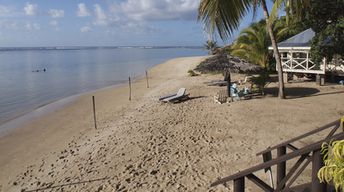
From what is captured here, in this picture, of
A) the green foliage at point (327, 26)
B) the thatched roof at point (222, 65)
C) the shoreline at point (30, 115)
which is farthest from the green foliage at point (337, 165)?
the shoreline at point (30, 115)

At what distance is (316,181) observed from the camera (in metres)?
2.77

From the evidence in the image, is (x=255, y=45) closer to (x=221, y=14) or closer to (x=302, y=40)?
(x=302, y=40)

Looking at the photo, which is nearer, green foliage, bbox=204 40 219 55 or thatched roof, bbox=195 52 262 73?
green foliage, bbox=204 40 219 55

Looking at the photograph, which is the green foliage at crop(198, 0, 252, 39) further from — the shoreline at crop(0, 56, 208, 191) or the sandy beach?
the shoreline at crop(0, 56, 208, 191)

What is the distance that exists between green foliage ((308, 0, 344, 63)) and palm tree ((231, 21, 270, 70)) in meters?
10.7

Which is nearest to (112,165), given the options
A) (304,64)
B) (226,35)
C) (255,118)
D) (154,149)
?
(154,149)

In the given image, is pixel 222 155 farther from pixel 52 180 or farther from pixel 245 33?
pixel 245 33

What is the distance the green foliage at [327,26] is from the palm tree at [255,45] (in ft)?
35.0

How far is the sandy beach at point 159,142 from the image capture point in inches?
283

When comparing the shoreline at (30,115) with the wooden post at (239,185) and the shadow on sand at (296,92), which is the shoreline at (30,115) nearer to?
the shadow on sand at (296,92)

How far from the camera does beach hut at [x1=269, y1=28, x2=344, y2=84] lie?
1683 centimetres

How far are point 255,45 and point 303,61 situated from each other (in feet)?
21.2

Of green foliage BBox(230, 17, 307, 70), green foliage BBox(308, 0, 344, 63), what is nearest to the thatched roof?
green foliage BBox(308, 0, 344, 63)

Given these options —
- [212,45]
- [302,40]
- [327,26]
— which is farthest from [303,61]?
[212,45]
